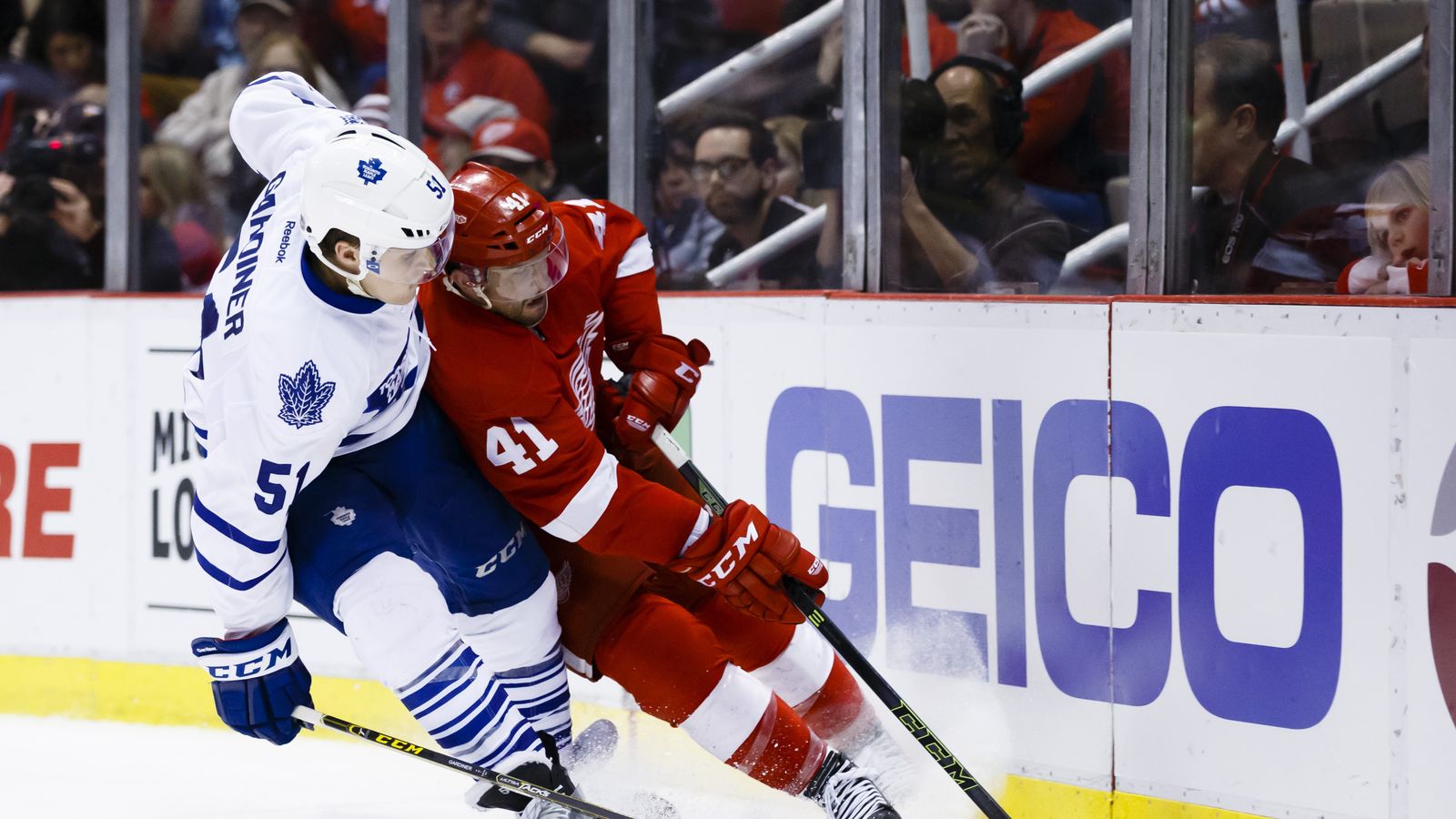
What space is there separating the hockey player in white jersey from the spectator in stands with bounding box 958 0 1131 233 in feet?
4.31

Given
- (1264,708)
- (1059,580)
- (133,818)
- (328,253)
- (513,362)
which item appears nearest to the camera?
(328,253)

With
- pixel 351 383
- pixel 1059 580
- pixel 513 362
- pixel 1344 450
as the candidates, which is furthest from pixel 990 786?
pixel 351 383

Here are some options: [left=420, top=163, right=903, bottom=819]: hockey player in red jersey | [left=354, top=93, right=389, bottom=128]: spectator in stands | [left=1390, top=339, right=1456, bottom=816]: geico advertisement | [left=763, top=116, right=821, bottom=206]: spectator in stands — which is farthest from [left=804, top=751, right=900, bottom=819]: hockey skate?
[left=354, top=93, right=389, bottom=128]: spectator in stands

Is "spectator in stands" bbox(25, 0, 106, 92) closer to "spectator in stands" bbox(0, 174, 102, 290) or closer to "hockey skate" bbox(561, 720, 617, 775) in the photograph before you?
"spectator in stands" bbox(0, 174, 102, 290)

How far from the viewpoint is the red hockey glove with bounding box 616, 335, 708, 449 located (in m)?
2.79

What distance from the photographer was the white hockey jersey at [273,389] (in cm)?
237

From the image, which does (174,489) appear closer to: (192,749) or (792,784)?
(192,749)

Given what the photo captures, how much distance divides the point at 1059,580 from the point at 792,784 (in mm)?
650

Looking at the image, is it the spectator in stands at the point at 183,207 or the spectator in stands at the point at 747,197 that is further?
the spectator in stands at the point at 183,207

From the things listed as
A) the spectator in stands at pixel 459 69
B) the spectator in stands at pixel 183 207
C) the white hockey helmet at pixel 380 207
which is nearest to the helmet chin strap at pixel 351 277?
the white hockey helmet at pixel 380 207

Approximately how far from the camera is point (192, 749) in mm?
3891

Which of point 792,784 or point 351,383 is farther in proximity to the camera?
point 792,784

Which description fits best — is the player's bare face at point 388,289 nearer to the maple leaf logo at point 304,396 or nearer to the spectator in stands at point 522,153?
the maple leaf logo at point 304,396

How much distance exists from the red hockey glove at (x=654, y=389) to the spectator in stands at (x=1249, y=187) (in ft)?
3.29
